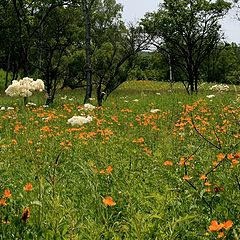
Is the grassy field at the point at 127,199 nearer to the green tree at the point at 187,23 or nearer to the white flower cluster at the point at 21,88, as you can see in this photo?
the white flower cluster at the point at 21,88

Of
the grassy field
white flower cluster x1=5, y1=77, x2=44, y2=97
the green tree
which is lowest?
the grassy field

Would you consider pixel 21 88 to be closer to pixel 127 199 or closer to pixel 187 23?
pixel 127 199

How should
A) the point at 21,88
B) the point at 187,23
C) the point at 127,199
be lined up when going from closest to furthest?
the point at 127,199 → the point at 21,88 → the point at 187,23

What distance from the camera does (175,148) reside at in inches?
195

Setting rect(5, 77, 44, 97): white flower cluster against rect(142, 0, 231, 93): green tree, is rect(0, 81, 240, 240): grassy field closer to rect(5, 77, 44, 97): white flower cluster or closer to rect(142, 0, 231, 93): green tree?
rect(5, 77, 44, 97): white flower cluster

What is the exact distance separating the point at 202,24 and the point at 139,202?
28461 millimetres

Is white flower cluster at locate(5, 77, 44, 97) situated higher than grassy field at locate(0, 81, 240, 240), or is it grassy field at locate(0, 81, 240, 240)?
white flower cluster at locate(5, 77, 44, 97)

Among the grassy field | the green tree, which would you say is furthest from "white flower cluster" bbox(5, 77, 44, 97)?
the green tree

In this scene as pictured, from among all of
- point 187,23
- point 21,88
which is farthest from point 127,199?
point 187,23

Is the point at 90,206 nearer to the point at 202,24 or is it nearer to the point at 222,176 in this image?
the point at 222,176

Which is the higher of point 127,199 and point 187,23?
point 187,23

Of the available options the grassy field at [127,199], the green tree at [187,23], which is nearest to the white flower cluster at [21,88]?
the grassy field at [127,199]

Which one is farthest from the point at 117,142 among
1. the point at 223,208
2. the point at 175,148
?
the point at 223,208

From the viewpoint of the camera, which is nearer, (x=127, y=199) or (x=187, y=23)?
(x=127, y=199)
